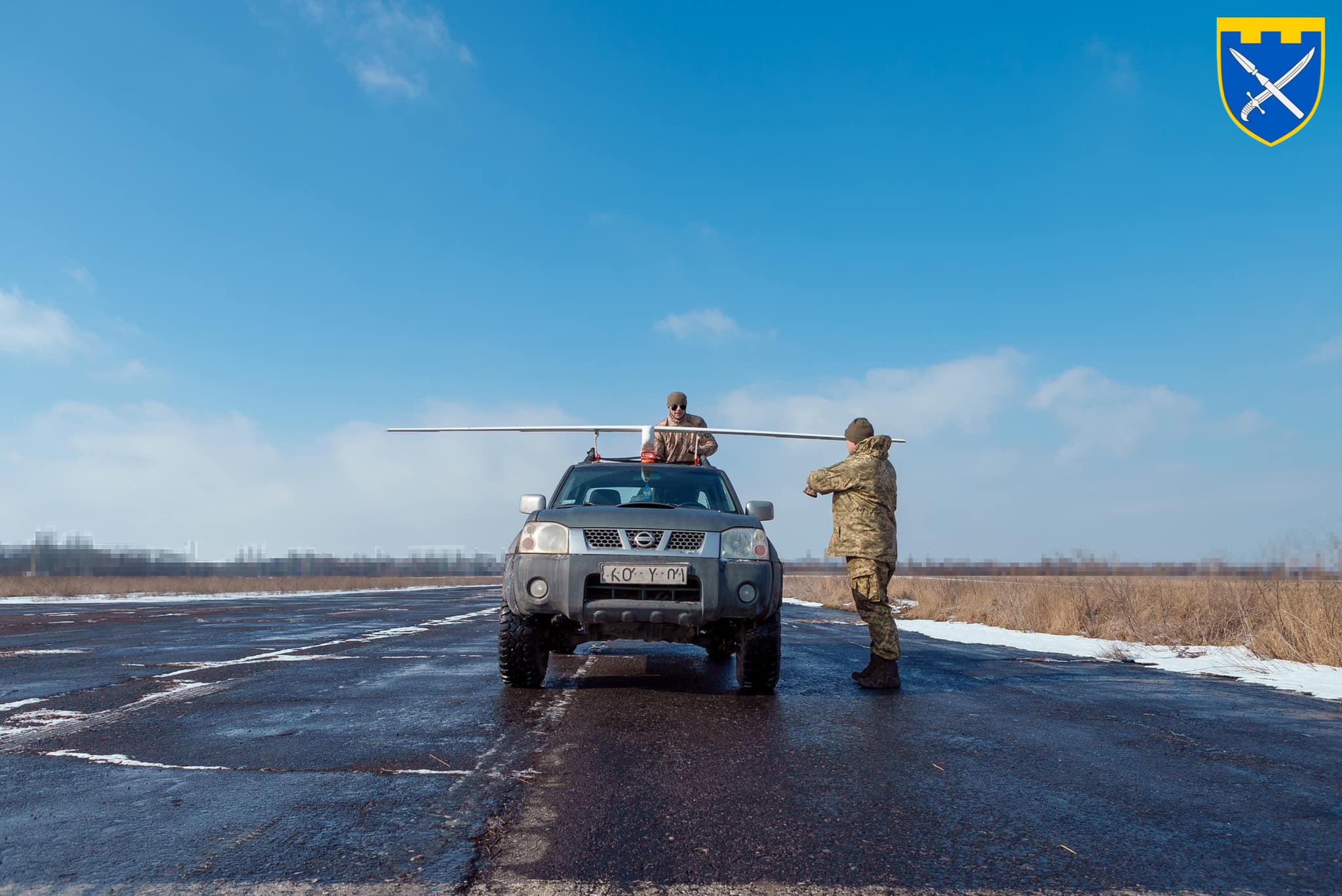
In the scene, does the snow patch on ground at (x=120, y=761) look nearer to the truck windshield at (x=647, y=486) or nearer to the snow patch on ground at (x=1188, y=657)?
the truck windshield at (x=647, y=486)

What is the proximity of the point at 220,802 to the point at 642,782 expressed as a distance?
1617mm

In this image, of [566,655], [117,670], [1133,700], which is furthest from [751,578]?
[117,670]

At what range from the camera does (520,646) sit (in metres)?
5.71

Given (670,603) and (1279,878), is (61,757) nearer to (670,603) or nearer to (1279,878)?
(670,603)

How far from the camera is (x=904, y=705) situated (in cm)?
551

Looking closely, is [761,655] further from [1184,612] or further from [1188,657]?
[1184,612]

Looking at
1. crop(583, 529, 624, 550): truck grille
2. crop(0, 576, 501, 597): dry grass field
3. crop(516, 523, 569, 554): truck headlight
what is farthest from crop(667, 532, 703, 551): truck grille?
crop(0, 576, 501, 597): dry grass field

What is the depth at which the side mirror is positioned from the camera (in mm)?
6531

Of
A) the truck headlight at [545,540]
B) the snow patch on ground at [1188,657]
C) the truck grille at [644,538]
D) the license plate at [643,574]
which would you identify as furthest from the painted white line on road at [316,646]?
the snow patch on ground at [1188,657]

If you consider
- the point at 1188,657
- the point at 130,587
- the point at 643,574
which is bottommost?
the point at 130,587

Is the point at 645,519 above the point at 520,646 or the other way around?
above

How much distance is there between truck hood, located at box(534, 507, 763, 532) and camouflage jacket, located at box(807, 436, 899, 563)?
1.20 meters

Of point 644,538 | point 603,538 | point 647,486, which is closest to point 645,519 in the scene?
point 644,538

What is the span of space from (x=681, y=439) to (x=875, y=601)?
155 inches
